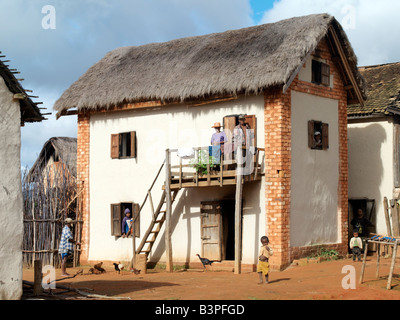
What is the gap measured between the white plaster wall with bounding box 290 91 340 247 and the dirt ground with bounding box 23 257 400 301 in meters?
0.99

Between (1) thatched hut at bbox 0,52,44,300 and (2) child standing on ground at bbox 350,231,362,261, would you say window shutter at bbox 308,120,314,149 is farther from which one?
(1) thatched hut at bbox 0,52,44,300

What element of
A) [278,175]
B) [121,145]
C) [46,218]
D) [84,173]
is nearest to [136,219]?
[121,145]

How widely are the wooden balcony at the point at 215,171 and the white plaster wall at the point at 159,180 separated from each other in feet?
1.60

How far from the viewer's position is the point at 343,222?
20.0 meters

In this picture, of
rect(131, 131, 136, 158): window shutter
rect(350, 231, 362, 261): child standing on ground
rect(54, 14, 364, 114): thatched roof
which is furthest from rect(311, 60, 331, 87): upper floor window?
rect(131, 131, 136, 158): window shutter

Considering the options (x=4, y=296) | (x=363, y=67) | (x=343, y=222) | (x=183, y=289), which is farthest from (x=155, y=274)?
(x=363, y=67)

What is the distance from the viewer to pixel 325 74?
19781 mm

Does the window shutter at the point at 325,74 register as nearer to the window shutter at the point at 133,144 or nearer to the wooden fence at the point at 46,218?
the window shutter at the point at 133,144

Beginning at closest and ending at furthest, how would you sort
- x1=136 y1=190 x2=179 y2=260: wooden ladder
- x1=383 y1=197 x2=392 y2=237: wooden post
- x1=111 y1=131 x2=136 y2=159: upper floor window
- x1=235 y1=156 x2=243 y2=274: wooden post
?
x1=235 y1=156 x2=243 y2=274: wooden post < x1=136 y1=190 x2=179 y2=260: wooden ladder < x1=383 y1=197 x2=392 y2=237: wooden post < x1=111 y1=131 x2=136 y2=159: upper floor window

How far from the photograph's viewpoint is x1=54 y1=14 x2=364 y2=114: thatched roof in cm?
1795

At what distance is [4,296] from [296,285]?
610 centimetres

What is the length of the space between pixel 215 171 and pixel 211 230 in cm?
185

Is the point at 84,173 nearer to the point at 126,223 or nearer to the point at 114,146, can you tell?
the point at 114,146
